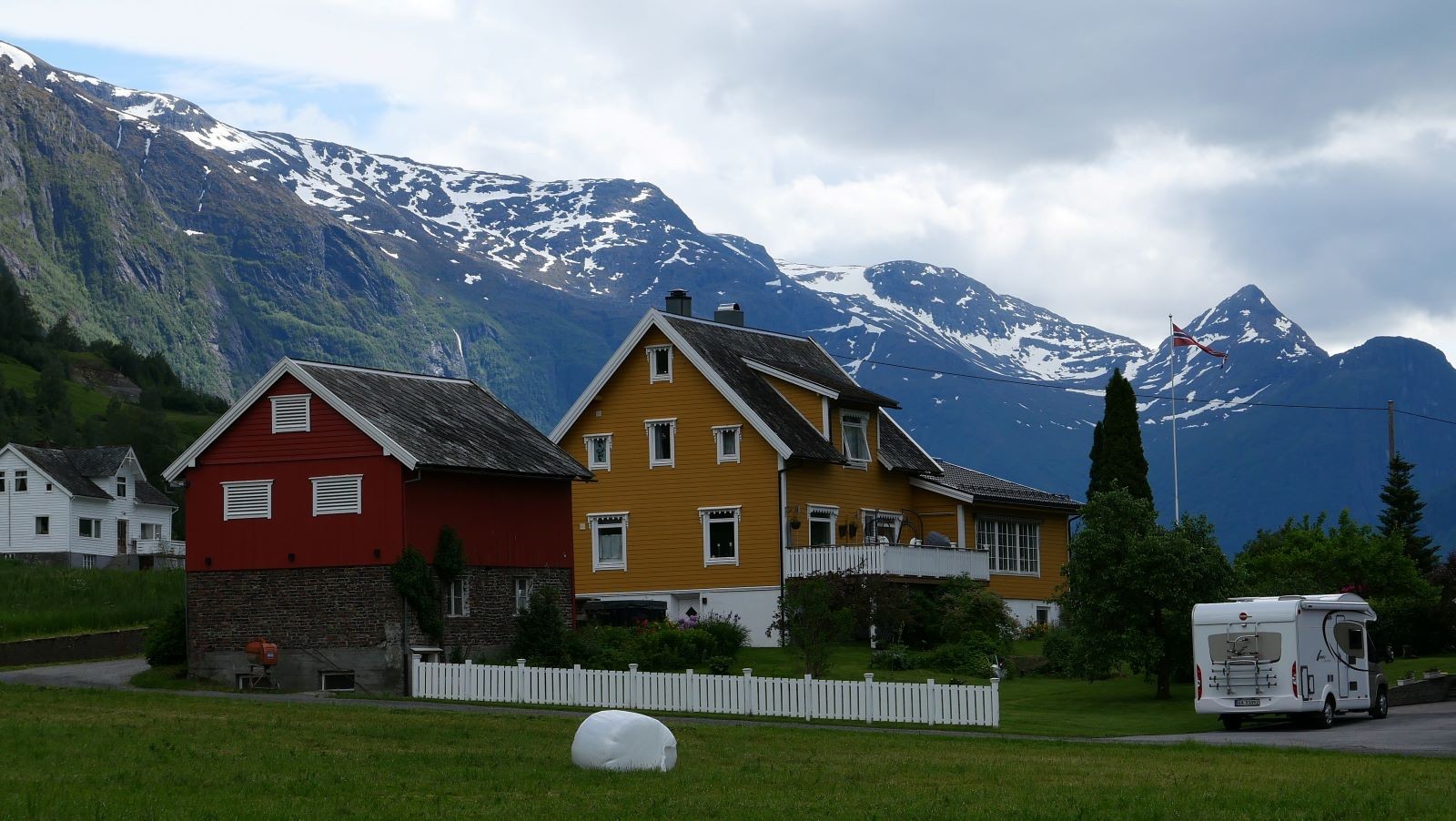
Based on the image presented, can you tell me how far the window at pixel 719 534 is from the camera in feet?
189

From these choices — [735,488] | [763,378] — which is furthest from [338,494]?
[763,378]

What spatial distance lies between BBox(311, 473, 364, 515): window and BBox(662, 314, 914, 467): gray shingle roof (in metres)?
15.6

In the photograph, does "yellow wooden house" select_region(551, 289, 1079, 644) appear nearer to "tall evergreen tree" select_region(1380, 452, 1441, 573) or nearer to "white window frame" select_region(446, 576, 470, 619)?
"white window frame" select_region(446, 576, 470, 619)

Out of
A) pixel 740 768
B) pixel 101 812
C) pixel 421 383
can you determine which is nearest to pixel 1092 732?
pixel 740 768

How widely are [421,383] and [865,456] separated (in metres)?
16.6

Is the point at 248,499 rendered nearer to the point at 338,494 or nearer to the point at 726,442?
the point at 338,494

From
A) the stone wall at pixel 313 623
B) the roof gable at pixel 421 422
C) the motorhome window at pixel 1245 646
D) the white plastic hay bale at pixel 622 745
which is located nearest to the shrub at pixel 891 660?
the roof gable at pixel 421 422

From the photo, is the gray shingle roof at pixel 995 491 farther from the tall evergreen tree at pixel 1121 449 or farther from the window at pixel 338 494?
the window at pixel 338 494

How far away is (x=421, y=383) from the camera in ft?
169

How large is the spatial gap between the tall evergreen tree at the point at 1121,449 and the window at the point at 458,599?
33.7 m

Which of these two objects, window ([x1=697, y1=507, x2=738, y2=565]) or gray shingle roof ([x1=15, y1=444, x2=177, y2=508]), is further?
gray shingle roof ([x1=15, y1=444, x2=177, y2=508])

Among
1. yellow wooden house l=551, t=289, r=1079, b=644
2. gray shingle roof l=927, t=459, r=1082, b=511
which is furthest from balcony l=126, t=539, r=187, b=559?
gray shingle roof l=927, t=459, r=1082, b=511

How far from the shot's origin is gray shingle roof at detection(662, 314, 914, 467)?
57.6 metres

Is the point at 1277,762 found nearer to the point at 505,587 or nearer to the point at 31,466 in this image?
the point at 505,587
